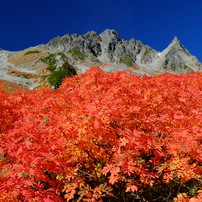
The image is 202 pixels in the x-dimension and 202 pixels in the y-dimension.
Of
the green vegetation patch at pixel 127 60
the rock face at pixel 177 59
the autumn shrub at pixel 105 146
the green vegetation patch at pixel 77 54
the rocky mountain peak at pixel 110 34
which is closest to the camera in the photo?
the autumn shrub at pixel 105 146

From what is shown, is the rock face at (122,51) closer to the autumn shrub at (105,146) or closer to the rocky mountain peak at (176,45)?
the rocky mountain peak at (176,45)

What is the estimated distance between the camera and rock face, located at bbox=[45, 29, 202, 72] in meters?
156

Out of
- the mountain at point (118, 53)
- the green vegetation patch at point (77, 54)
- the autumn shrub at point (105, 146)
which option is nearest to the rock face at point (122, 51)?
the mountain at point (118, 53)

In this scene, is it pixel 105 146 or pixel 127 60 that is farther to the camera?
pixel 127 60

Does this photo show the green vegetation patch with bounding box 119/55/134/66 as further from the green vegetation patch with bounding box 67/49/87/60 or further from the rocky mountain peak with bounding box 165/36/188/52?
the rocky mountain peak with bounding box 165/36/188/52

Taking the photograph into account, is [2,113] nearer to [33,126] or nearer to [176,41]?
[33,126]

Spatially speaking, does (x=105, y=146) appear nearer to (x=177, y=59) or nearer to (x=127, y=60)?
(x=127, y=60)

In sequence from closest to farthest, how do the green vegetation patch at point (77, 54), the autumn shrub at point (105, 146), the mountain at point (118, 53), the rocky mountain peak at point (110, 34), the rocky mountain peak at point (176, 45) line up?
the autumn shrub at point (105, 146)
the green vegetation patch at point (77, 54)
the mountain at point (118, 53)
the rocky mountain peak at point (110, 34)
the rocky mountain peak at point (176, 45)

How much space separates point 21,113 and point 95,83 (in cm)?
468

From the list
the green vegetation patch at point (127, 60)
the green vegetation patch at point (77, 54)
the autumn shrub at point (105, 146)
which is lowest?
the autumn shrub at point (105, 146)

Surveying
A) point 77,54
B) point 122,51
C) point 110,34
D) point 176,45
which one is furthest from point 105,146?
point 176,45

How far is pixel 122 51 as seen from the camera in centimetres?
16388

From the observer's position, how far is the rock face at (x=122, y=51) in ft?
513

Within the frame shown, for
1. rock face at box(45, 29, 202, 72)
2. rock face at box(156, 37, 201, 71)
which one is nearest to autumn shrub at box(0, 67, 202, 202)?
rock face at box(45, 29, 202, 72)
